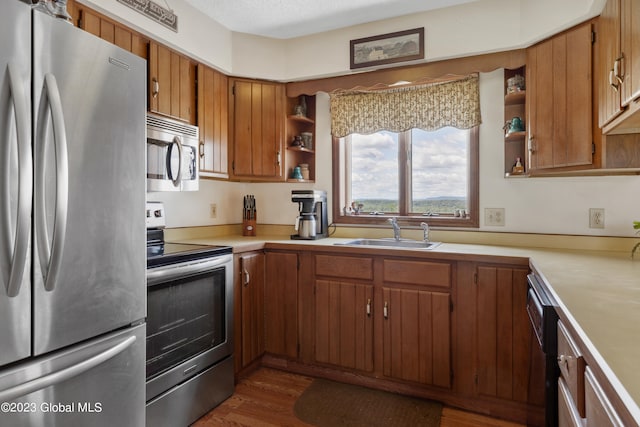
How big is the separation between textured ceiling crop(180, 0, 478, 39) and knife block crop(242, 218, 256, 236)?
1.46 metres

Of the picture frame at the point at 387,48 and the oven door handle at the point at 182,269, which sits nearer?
the oven door handle at the point at 182,269

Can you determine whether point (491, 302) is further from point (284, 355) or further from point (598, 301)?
point (284, 355)

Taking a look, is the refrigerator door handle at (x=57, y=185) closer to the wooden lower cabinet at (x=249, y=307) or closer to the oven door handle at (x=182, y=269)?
the oven door handle at (x=182, y=269)

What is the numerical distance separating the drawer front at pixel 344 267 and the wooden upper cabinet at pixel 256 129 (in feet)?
2.73

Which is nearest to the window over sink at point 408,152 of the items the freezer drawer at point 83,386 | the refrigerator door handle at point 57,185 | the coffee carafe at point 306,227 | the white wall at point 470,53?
the white wall at point 470,53

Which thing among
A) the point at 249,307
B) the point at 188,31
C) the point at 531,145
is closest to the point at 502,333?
the point at 531,145

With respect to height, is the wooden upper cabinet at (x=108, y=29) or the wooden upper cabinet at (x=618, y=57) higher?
the wooden upper cabinet at (x=108, y=29)

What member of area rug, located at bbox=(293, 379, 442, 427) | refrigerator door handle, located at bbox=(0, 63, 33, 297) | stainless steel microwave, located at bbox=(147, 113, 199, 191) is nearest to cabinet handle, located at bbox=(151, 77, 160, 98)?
stainless steel microwave, located at bbox=(147, 113, 199, 191)

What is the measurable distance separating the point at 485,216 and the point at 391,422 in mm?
Result: 1457

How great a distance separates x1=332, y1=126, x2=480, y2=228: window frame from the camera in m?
2.64

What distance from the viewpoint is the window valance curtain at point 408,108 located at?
2633 mm

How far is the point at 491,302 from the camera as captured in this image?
2.06 m

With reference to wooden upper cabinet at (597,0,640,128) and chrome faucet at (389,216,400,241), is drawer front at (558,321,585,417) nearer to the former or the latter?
wooden upper cabinet at (597,0,640,128)

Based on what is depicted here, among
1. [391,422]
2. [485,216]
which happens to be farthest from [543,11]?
[391,422]
